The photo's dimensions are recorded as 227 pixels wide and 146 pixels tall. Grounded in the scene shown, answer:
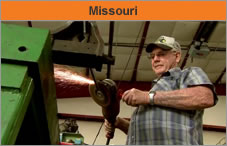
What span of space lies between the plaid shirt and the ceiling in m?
2.40

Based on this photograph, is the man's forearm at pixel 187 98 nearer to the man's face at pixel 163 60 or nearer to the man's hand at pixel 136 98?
the man's hand at pixel 136 98

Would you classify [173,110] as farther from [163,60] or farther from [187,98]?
[163,60]

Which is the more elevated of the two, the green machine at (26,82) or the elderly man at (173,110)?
the green machine at (26,82)

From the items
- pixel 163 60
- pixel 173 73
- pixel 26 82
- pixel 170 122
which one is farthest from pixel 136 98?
pixel 26 82

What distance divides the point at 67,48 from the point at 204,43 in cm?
325

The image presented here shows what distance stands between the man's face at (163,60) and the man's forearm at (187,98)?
1.00 ft

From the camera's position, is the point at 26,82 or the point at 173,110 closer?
the point at 26,82

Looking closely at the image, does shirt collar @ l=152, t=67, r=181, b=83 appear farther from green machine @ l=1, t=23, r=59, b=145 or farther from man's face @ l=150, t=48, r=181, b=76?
green machine @ l=1, t=23, r=59, b=145

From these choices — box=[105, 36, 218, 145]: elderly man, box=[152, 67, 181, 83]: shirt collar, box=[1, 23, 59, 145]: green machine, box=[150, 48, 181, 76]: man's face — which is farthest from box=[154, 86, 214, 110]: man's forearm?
box=[1, 23, 59, 145]: green machine

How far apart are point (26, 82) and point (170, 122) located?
2.13 ft

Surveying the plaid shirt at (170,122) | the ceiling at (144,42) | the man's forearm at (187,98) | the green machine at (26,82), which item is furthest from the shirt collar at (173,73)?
the ceiling at (144,42)

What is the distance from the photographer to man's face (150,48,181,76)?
146cm

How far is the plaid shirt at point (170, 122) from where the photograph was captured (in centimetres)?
114

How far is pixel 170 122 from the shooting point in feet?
3.82
